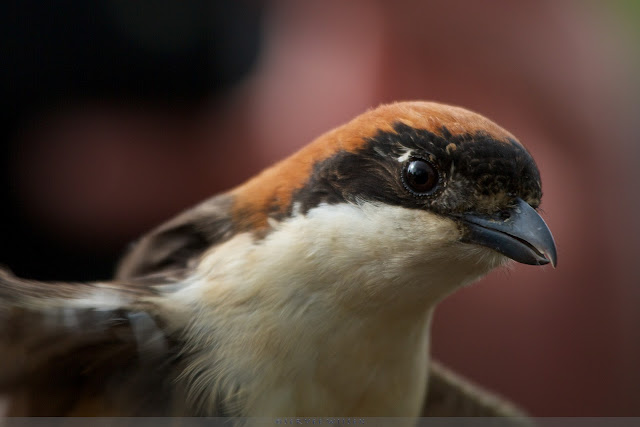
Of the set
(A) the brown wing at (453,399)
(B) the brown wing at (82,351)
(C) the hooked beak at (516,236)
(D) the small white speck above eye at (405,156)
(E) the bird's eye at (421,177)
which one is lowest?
(A) the brown wing at (453,399)

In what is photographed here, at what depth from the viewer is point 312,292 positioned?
3.12ft

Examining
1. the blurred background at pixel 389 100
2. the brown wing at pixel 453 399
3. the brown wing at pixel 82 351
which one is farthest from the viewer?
the blurred background at pixel 389 100

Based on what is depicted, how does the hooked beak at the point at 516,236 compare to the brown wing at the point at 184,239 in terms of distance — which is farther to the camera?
the brown wing at the point at 184,239

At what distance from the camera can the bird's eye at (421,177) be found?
0.91m

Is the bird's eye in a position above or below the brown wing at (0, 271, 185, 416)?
above

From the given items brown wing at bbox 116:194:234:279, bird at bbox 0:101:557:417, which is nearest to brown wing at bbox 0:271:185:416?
bird at bbox 0:101:557:417

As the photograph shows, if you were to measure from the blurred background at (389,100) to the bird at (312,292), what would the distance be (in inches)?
52.3

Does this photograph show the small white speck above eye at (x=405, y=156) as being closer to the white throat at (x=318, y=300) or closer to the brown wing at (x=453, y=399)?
the white throat at (x=318, y=300)

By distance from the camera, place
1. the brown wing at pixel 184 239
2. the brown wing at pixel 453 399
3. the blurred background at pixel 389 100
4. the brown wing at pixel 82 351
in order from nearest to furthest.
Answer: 1. the brown wing at pixel 82 351
2. the brown wing at pixel 184 239
3. the brown wing at pixel 453 399
4. the blurred background at pixel 389 100

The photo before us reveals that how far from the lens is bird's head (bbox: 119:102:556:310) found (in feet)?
2.95

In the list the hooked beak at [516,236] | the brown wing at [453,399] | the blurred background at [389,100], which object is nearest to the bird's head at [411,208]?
the hooked beak at [516,236]

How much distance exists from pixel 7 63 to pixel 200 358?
1.67 metres

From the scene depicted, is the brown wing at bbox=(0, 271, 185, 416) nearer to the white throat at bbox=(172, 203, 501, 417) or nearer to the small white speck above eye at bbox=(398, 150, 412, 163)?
the white throat at bbox=(172, 203, 501, 417)

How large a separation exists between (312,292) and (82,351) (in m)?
0.34
